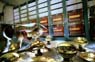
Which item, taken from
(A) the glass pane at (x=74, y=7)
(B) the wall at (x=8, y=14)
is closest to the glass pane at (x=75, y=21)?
(A) the glass pane at (x=74, y=7)

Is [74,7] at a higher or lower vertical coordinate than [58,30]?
higher

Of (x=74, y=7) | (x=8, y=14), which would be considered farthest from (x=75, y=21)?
(x=8, y=14)

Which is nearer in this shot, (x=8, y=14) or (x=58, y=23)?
(x=8, y=14)

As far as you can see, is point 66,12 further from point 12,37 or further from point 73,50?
point 73,50

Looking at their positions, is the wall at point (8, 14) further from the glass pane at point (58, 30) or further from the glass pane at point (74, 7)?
the glass pane at point (74, 7)

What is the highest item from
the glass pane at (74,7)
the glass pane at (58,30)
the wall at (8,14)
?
the glass pane at (74,7)

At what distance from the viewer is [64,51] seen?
49 centimetres

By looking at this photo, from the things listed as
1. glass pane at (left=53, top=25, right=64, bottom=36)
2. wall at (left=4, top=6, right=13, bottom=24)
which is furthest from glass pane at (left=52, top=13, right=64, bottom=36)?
wall at (left=4, top=6, right=13, bottom=24)

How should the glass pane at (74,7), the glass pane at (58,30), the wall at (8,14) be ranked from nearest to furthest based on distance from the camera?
the wall at (8,14) → the glass pane at (58,30) → the glass pane at (74,7)

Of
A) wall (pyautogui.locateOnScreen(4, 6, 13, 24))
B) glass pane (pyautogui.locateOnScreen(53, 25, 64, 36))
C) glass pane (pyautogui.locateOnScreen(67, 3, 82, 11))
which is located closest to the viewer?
wall (pyautogui.locateOnScreen(4, 6, 13, 24))

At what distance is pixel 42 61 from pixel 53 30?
0.93m

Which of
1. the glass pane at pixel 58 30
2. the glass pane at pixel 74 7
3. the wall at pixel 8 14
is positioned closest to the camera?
the wall at pixel 8 14

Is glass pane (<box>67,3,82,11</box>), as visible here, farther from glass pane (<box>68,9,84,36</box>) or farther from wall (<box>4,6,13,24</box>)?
wall (<box>4,6,13,24</box>)

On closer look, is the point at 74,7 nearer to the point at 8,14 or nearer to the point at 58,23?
the point at 58,23
